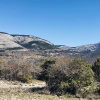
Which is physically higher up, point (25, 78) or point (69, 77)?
point (69, 77)

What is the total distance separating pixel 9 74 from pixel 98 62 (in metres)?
20.7

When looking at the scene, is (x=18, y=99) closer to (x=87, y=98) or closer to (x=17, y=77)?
(x=87, y=98)

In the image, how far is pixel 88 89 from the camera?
755 inches

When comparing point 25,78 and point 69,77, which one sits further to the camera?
point 25,78

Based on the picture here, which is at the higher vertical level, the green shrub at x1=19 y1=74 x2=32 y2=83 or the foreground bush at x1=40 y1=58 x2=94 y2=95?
the foreground bush at x1=40 y1=58 x2=94 y2=95

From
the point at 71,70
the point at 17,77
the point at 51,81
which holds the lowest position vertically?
the point at 17,77

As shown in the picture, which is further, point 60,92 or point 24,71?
point 24,71

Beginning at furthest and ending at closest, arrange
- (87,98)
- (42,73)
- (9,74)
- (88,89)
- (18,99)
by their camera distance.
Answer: (42,73)
(9,74)
(88,89)
(87,98)
(18,99)

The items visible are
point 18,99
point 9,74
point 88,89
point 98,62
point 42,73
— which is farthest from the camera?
point 42,73

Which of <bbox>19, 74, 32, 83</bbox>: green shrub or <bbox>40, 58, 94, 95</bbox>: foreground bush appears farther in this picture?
<bbox>19, 74, 32, 83</bbox>: green shrub

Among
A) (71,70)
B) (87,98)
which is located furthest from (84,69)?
(87,98)

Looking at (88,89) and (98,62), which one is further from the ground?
(98,62)

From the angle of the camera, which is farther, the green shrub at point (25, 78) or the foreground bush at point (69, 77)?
the green shrub at point (25, 78)

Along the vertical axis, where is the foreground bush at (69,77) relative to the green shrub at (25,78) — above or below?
above
